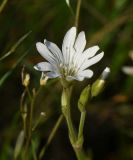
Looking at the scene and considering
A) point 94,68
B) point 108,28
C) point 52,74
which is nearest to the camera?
point 52,74

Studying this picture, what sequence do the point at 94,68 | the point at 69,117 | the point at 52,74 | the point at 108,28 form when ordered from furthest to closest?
the point at 94,68 < the point at 108,28 < the point at 69,117 < the point at 52,74

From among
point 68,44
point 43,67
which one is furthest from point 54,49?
point 43,67

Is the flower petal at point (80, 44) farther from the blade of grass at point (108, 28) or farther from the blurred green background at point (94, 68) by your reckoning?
the blade of grass at point (108, 28)

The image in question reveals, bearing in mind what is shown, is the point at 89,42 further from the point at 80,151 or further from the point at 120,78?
the point at 80,151

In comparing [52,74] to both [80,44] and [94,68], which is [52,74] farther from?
[94,68]

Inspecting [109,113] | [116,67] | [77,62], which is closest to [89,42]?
[116,67]

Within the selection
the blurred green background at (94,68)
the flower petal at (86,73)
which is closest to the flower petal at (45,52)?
the flower petal at (86,73)

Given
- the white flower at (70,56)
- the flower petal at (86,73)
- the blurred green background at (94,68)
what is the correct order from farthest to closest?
the blurred green background at (94,68)
the white flower at (70,56)
the flower petal at (86,73)

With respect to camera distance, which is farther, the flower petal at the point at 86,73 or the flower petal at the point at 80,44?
the flower petal at the point at 80,44
